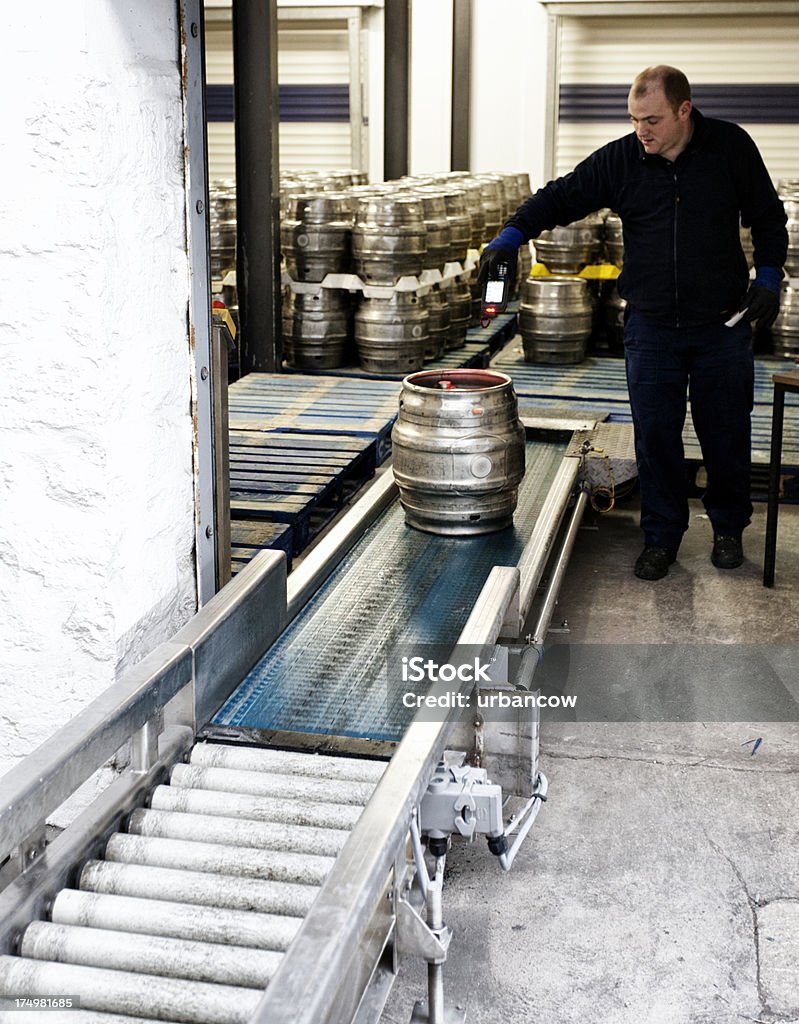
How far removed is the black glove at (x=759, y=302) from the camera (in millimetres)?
4750

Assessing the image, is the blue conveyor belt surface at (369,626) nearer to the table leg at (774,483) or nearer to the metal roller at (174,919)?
the metal roller at (174,919)

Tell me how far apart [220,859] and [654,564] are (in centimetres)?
315

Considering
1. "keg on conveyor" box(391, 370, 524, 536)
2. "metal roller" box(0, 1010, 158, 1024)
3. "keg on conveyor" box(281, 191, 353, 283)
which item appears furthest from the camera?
"keg on conveyor" box(281, 191, 353, 283)

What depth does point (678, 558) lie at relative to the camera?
5609mm

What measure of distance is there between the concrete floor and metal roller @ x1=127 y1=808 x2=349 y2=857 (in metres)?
0.42

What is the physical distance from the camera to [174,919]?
91.9 inches

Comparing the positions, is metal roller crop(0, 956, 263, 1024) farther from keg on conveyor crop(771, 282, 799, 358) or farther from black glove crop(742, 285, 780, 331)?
keg on conveyor crop(771, 282, 799, 358)

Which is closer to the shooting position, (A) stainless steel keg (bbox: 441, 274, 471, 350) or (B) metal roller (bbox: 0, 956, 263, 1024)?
(B) metal roller (bbox: 0, 956, 263, 1024)

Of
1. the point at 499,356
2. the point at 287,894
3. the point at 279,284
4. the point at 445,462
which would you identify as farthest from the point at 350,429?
the point at 287,894

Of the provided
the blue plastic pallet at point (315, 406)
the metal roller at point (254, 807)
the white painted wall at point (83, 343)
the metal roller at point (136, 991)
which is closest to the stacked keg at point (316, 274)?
the blue plastic pallet at point (315, 406)

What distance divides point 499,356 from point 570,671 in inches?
172

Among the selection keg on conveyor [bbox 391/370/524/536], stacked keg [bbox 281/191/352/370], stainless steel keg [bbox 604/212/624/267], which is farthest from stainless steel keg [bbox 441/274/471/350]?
keg on conveyor [bbox 391/370/524/536]

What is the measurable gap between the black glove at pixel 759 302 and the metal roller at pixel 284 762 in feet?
8.78

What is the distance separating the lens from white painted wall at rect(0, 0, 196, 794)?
2727 millimetres
